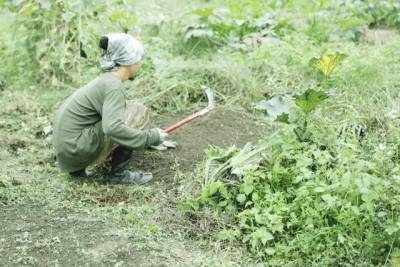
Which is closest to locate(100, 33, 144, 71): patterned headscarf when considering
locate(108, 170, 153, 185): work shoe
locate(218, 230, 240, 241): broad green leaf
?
locate(108, 170, 153, 185): work shoe

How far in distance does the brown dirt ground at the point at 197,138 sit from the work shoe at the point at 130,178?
0.30 ft

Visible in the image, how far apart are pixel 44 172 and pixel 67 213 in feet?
2.39

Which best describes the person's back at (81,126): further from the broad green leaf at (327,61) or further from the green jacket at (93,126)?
the broad green leaf at (327,61)

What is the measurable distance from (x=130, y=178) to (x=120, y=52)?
88 cm

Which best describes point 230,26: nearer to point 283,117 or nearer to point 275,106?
point 275,106

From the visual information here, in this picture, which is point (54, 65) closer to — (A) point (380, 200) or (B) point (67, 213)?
(B) point (67, 213)

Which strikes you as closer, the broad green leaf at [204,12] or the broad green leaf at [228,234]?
the broad green leaf at [228,234]

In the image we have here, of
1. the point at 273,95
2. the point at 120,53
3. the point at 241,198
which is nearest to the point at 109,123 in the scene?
the point at 120,53

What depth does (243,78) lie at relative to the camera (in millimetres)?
5738

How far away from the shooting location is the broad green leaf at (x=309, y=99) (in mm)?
4023

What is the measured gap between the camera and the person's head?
13.9 feet

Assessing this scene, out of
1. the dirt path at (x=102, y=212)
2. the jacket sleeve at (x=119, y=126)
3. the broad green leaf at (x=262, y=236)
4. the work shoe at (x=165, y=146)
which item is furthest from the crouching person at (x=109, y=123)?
the broad green leaf at (x=262, y=236)

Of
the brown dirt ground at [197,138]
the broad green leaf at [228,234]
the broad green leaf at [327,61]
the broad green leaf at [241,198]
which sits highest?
the broad green leaf at [327,61]

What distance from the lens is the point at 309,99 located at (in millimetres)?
4070
